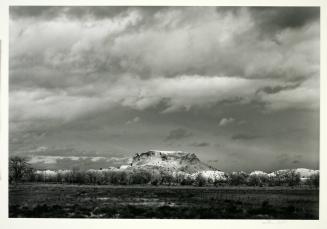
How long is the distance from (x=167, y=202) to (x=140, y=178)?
484mm

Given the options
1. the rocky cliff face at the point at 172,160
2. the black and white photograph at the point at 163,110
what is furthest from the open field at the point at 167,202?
the rocky cliff face at the point at 172,160

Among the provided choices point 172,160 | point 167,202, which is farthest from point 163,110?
point 167,202

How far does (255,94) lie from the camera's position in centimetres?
755

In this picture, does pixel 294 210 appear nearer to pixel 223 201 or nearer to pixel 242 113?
pixel 223 201

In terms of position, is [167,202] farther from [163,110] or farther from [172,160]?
[163,110]

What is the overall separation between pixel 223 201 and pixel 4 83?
10.6 ft

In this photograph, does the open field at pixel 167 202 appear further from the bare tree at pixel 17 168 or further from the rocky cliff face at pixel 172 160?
the rocky cliff face at pixel 172 160

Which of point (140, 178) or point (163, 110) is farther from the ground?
point (163, 110)

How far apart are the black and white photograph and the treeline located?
13 mm

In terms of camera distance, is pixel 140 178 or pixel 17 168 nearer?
pixel 17 168

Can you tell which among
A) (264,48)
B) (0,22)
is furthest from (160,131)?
(0,22)

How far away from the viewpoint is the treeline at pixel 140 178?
7.52 metres

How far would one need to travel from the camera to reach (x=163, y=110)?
762 cm
